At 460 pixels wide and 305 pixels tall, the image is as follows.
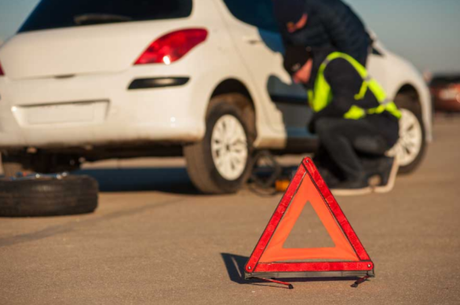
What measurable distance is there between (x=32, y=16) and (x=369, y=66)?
3655 millimetres

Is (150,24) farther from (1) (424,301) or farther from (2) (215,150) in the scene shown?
(1) (424,301)

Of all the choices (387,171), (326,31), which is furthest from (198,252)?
(326,31)

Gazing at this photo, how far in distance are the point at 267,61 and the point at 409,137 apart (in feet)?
8.19

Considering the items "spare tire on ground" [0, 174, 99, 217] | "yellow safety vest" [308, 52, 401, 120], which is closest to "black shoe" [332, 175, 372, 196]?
"yellow safety vest" [308, 52, 401, 120]

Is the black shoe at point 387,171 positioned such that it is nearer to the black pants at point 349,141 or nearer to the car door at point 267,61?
the black pants at point 349,141

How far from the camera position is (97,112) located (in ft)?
23.0

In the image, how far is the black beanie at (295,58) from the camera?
26.4 ft

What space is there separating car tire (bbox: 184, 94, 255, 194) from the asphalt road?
0.55ft

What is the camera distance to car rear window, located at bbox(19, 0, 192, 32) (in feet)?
24.0

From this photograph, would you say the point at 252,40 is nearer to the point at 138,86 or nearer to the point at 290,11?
the point at 290,11

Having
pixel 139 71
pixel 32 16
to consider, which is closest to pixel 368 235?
pixel 139 71

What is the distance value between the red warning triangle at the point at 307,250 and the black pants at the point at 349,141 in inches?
151

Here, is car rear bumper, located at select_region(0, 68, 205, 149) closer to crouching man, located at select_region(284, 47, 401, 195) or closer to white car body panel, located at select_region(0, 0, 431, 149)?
white car body panel, located at select_region(0, 0, 431, 149)

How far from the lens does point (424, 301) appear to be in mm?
3719
